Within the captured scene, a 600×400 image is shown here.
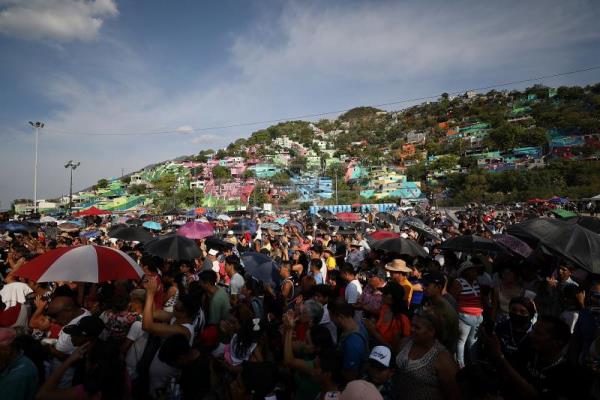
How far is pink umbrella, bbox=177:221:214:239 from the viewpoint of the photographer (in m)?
7.92

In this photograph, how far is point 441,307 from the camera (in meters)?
3.34

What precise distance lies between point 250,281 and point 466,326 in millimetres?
2723

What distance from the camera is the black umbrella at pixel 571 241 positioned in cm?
345

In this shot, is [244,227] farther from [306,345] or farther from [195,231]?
[306,345]

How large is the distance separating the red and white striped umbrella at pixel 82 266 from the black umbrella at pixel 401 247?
4.00m

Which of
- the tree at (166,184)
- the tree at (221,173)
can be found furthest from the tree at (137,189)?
the tree at (221,173)

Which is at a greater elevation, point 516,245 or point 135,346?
point 516,245

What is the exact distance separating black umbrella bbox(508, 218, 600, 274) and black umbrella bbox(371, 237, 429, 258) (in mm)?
1823

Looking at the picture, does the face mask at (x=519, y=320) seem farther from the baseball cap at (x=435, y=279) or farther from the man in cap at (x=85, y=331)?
the man in cap at (x=85, y=331)

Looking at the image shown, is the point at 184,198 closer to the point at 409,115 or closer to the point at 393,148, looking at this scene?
the point at 393,148

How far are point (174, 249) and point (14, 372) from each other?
3.44 meters

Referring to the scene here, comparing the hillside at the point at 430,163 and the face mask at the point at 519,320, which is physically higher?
the hillside at the point at 430,163

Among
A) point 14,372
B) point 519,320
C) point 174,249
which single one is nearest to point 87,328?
point 14,372

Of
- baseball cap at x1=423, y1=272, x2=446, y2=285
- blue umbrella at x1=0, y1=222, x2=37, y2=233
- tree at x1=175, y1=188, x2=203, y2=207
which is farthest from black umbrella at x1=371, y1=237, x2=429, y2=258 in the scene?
tree at x1=175, y1=188, x2=203, y2=207
